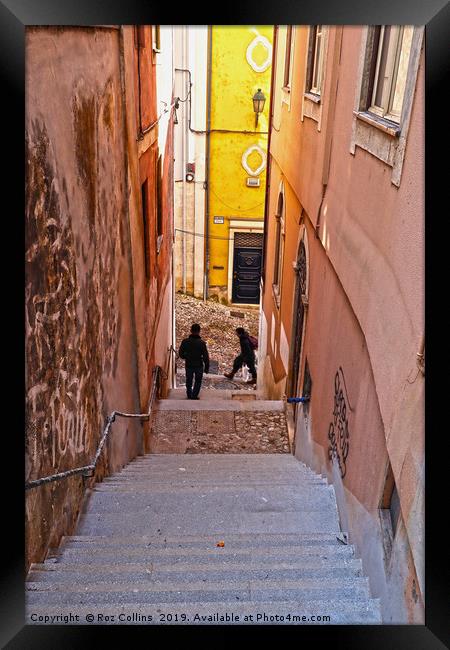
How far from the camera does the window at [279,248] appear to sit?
1180cm

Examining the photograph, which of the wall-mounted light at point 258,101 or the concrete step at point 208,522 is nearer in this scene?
the concrete step at point 208,522

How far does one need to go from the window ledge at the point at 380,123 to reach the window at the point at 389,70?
5 cm

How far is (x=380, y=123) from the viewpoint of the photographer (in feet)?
13.9

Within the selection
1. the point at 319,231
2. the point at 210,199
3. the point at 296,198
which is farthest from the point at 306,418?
the point at 210,199

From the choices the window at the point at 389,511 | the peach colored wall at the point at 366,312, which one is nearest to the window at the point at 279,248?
the peach colored wall at the point at 366,312

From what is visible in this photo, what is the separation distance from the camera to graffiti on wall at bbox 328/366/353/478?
17.5 feet

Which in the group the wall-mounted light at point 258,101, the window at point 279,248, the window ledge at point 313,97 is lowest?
the window at point 279,248

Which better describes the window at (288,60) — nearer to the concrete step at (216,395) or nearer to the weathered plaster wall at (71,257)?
the weathered plaster wall at (71,257)

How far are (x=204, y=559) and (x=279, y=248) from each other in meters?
8.89

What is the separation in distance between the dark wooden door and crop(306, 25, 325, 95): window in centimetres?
1252

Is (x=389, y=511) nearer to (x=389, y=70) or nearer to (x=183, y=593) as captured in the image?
(x=183, y=593)

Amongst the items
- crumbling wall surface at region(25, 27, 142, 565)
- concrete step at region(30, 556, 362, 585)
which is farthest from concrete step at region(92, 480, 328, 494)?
concrete step at region(30, 556, 362, 585)

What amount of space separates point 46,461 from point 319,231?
4.34 metres

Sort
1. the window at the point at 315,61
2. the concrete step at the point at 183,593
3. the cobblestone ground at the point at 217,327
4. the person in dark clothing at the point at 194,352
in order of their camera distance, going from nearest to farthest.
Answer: the concrete step at the point at 183,593 → the window at the point at 315,61 → the person in dark clothing at the point at 194,352 → the cobblestone ground at the point at 217,327
